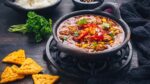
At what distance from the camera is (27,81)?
9.76 feet

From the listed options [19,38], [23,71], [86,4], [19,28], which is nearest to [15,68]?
[23,71]

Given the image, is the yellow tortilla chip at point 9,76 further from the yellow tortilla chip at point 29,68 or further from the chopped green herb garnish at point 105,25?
the chopped green herb garnish at point 105,25

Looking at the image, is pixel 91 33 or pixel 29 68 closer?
pixel 91 33

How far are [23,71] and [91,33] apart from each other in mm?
783

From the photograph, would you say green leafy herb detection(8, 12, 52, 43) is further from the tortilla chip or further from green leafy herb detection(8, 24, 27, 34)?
the tortilla chip

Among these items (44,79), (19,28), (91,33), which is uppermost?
(91,33)

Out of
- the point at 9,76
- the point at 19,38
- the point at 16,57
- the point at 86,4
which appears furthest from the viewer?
the point at 86,4

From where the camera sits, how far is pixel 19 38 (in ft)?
11.5

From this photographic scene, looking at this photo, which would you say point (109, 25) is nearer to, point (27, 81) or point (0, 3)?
point (27, 81)

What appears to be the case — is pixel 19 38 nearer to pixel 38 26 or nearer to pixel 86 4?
pixel 38 26

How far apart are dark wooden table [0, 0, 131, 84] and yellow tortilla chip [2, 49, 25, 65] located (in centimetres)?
7

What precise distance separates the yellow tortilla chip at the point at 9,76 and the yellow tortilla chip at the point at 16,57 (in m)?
0.15

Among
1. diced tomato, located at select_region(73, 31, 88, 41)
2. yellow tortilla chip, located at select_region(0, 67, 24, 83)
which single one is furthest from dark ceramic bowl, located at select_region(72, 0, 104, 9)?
yellow tortilla chip, located at select_region(0, 67, 24, 83)

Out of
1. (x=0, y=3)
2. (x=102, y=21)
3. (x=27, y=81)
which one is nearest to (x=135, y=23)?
(x=102, y=21)
